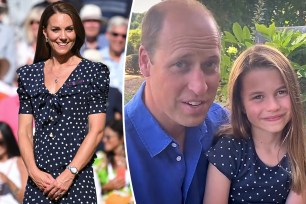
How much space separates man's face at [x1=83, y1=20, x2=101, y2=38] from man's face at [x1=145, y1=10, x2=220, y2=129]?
0.43 m

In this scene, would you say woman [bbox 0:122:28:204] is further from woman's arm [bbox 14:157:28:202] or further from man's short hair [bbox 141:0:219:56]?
man's short hair [bbox 141:0:219:56]

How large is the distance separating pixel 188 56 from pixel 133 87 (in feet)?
0.89

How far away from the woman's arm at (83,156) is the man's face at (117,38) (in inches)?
22.3

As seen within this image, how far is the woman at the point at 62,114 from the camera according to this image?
2.22 meters

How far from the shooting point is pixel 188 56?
2396mm

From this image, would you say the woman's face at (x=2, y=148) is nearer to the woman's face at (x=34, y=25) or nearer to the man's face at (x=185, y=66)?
the woman's face at (x=34, y=25)

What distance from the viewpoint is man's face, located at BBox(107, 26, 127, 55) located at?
8.96 feet

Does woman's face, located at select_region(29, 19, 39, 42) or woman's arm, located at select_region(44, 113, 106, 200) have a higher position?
woman's face, located at select_region(29, 19, 39, 42)

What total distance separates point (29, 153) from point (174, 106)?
0.62 metres

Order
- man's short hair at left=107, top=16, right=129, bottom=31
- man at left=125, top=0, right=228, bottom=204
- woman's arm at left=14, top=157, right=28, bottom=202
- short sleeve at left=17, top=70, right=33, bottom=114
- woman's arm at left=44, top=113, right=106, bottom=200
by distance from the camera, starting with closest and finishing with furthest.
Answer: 1. woman's arm at left=44, top=113, right=106, bottom=200
2. short sleeve at left=17, top=70, right=33, bottom=114
3. man at left=125, top=0, right=228, bottom=204
4. man's short hair at left=107, top=16, right=129, bottom=31
5. woman's arm at left=14, top=157, right=28, bottom=202

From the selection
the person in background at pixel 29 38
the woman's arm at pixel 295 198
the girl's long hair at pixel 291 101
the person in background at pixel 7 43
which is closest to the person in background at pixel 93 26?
the person in background at pixel 29 38

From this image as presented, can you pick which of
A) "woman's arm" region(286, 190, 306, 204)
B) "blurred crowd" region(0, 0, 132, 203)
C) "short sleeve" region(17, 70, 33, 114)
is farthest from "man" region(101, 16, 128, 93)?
"woman's arm" region(286, 190, 306, 204)

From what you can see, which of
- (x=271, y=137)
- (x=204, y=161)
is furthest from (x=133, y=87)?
(x=271, y=137)

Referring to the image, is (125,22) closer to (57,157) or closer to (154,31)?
(154,31)
